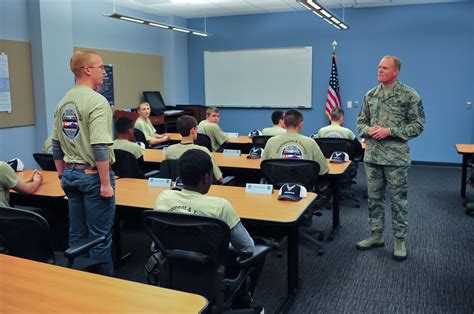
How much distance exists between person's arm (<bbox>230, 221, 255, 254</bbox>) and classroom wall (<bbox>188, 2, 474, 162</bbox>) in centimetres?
685

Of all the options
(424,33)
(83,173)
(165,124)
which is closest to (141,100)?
(165,124)

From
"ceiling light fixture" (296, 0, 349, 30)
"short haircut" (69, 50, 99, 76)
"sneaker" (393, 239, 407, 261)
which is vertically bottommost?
"sneaker" (393, 239, 407, 261)

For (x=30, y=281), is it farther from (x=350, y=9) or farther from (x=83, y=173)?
(x=350, y=9)

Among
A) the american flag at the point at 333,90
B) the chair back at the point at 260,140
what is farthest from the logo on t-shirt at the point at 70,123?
the american flag at the point at 333,90

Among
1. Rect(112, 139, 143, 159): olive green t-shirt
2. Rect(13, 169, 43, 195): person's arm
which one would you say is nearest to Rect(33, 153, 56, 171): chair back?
Rect(112, 139, 143, 159): olive green t-shirt

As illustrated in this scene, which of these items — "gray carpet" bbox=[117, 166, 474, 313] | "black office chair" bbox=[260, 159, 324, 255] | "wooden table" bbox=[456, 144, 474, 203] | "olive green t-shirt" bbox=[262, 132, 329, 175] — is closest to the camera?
"gray carpet" bbox=[117, 166, 474, 313]

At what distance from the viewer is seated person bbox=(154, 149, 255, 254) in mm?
2016

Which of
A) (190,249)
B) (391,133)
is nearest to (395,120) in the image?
(391,133)

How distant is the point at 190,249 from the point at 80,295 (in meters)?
0.59

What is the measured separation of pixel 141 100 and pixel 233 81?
6.45 ft

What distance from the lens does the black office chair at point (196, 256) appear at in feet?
6.34

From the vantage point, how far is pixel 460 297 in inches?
119

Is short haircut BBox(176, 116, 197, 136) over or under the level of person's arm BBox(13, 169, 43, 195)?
over

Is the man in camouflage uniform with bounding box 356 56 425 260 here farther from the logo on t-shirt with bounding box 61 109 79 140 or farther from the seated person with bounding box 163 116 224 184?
the logo on t-shirt with bounding box 61 109 79 140
